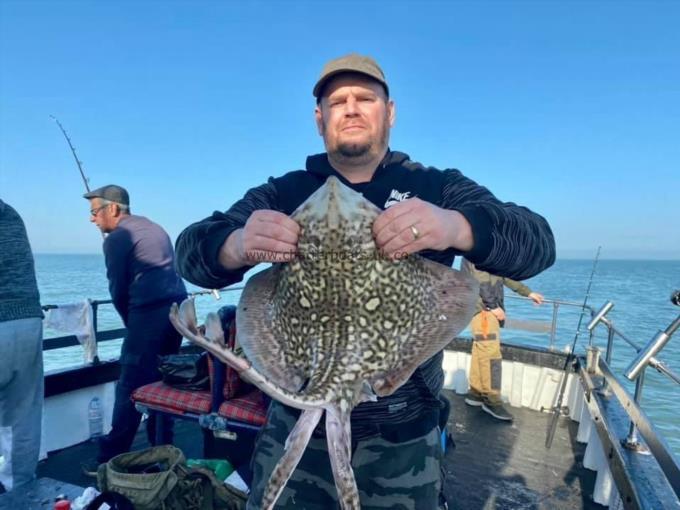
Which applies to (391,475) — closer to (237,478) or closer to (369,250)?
(369,250)

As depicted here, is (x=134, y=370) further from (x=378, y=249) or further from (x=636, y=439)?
(x=636, y=439)

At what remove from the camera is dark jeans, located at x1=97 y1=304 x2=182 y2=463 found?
15.1 ft

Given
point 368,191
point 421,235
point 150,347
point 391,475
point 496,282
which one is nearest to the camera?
point 421,235

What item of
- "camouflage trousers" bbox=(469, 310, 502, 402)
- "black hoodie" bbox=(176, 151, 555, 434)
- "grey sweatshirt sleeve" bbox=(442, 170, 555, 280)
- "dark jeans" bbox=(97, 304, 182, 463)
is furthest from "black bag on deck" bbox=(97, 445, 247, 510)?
"camouflage trousers" bbox=(469, 310, 502, 402)

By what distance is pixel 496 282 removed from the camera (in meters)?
6.54

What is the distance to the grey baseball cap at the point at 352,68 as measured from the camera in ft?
7.00

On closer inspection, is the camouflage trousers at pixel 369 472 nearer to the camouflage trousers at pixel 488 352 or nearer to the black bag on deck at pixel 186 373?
the black bag on deck at pixel 186 373

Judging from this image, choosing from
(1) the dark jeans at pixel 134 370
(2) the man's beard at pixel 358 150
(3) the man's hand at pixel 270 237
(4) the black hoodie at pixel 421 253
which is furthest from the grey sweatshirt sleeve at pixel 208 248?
(1) the dark jeans at pixel 134 370

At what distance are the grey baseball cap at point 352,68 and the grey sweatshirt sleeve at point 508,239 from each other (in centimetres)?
81

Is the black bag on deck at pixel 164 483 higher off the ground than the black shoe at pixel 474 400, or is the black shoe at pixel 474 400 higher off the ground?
the black bag on deck at pixel 164 483

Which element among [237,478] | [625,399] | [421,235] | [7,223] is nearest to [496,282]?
[625,399]

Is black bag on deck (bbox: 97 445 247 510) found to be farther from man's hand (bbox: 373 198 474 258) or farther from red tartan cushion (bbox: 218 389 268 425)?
man's hand (bbox: 373 198 474 258)

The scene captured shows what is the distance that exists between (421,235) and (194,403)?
11.0 feet

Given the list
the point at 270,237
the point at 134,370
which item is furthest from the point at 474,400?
the point at 270,237
